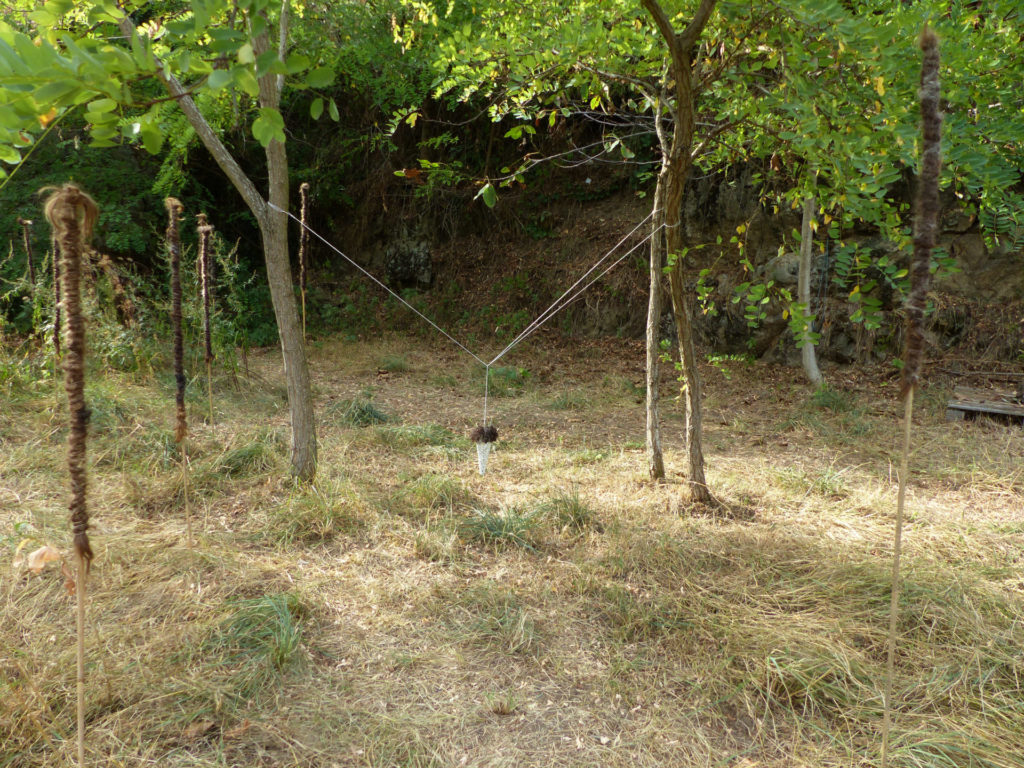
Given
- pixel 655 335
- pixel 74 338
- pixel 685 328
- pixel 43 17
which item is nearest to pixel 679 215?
pixel 685 328

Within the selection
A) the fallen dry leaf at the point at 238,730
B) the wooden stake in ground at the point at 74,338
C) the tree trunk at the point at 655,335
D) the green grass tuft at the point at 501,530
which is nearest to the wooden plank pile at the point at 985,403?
the tree trunk at the point at 655,335

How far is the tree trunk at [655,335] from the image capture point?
11.7 ft

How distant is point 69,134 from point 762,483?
9328 millimetres

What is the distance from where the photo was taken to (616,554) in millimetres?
2893

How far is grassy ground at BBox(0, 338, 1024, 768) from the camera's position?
187 cm

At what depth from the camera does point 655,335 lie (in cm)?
374

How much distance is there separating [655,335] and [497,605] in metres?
1.89

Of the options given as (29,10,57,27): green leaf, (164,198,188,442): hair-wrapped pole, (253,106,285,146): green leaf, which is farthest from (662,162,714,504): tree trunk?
(29,10,57,27): green leaf

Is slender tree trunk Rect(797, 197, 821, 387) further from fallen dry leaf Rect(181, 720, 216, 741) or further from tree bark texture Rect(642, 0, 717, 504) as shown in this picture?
fallen dry leaf Rect(181, 720, 216, 741)

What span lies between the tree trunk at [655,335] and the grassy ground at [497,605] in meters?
0.19

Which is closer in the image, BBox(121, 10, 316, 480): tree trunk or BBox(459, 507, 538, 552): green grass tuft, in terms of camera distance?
BBox(459, 507, 538, 552): green grass tuft

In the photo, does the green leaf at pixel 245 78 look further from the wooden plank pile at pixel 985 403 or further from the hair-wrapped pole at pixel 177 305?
the wooden plank pile at pixel 985 403

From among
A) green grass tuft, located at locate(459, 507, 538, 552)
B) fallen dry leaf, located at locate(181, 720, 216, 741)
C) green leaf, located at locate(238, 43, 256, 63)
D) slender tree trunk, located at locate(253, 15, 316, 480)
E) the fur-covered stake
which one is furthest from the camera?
slender tree trunk, located at locate(253, 15, 316, 480)

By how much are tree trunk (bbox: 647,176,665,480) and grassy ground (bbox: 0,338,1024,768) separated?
19 cm
